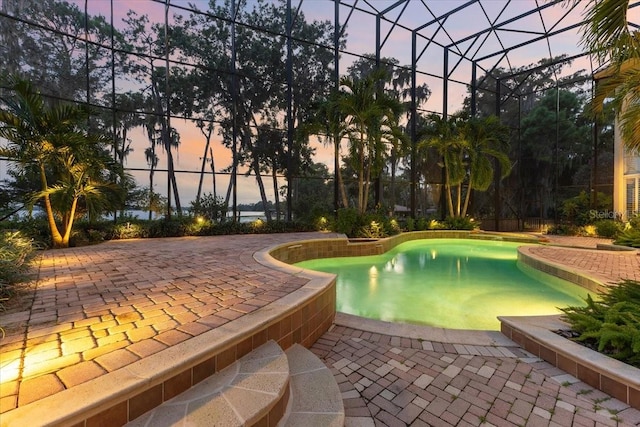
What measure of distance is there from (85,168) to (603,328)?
28.7 ft

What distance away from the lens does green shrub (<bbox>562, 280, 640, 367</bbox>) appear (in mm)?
2309

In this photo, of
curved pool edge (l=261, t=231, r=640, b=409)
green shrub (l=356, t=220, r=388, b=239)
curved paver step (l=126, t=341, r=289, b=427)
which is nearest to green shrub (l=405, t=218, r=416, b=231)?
green shrub (l=356, t=220, r=388, b=239)

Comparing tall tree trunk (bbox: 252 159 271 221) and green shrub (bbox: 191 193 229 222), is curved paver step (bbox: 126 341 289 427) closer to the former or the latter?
green shrub (bbox: 191 193 229 222)

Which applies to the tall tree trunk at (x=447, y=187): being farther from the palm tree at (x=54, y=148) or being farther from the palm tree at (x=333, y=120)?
the palm tree at (x=54, y=148)

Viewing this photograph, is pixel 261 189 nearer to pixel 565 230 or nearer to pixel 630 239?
pixel 630 239

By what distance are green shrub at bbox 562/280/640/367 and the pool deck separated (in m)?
0.44

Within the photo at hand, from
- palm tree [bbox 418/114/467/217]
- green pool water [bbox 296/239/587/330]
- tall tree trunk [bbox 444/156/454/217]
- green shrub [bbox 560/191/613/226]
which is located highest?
palm tree [bbox 418/114/467/217]

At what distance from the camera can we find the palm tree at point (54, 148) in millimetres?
5762

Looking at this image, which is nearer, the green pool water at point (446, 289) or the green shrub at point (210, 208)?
the green pool water at point (446, 289)

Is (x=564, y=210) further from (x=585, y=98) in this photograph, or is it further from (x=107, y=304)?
(x=107, y=304)

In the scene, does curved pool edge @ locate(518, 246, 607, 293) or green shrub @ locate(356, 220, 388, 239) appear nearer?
curved pool edge @ locate(518, 246, 607, 293)

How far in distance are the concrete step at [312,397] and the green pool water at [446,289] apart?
94.1 inches

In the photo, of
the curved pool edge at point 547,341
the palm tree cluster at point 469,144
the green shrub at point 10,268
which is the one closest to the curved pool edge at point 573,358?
the curved pool edge at point 547,341

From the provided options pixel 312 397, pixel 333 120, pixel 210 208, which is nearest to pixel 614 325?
pixel 312 397
